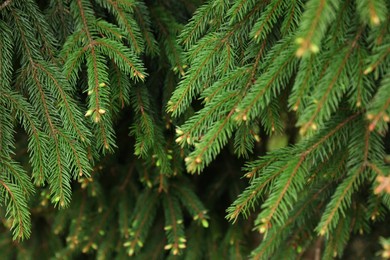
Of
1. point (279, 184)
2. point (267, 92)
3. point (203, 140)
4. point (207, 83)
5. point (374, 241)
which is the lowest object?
point (374, 241)

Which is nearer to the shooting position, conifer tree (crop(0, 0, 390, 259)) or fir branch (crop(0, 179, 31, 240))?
conifer tree (crop(0, 0, 390, 259))

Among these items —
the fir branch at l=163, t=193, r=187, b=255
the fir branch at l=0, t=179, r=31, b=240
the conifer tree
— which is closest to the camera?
the conifer tree

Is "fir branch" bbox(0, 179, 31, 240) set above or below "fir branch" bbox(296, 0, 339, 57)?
below

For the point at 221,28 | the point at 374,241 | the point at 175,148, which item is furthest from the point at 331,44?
the point at 374,241

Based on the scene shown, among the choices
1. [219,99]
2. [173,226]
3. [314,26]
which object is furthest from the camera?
[173,226]

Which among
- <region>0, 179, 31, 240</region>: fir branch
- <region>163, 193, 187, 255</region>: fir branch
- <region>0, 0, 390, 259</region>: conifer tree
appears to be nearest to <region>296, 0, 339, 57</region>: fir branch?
<region>0, 0, 390, 259</region>: conifer tree

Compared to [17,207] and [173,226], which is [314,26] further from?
[173,226]

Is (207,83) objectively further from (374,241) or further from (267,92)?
(374,241)

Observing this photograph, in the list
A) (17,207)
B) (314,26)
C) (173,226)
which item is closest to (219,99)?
(314,26)

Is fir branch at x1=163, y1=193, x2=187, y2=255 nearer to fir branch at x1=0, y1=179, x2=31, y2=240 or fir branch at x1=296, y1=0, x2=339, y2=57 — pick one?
fir branch at x1=0, y1=179, x2=31, y2=240
